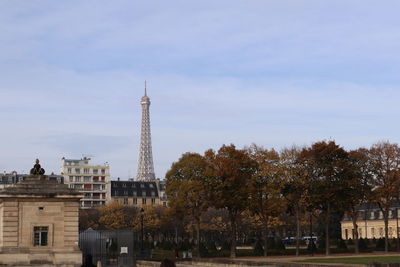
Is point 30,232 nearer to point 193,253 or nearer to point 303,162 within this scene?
point 193,253

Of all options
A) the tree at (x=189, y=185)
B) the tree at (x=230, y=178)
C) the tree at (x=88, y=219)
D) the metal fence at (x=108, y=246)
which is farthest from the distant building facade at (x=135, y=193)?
the metal fence at (x=108, y=246)

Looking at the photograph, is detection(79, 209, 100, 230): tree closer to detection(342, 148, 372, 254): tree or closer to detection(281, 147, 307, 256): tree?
detection(281, 147, 307, 256): tree

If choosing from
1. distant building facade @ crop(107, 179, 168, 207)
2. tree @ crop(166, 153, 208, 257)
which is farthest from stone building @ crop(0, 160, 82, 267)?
A: distant building facade @ crop(107, 179, 168, 207)

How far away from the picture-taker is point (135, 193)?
179 m

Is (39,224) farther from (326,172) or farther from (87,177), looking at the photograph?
(87,177)

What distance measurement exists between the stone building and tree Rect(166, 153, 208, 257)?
23.6 metres

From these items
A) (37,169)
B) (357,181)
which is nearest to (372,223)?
(357,181)

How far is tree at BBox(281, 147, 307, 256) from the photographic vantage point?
7556 cm

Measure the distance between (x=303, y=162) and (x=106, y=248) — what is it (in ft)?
88.0

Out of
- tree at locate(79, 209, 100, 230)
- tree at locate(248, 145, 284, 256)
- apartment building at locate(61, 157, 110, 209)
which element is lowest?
tree at locate(79, 209, 100, 230)

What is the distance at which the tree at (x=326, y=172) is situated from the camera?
7425cm

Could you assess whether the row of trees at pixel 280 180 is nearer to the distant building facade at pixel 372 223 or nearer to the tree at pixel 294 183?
the tree at pixel 294 183

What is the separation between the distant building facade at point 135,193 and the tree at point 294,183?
101 meters

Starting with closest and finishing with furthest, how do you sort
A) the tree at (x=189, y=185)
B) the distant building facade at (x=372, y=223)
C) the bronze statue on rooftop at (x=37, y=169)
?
1. the bronze statue on rooftop at (x=37, y=169)
2. the tree at (x=189, y=185)
3. the distant building facade at (x=372, y=223)
